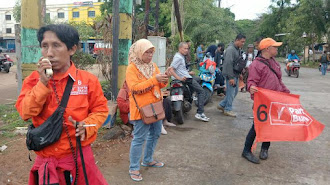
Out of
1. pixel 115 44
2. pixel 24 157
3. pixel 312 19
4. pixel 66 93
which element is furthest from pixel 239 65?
pixel 312 19

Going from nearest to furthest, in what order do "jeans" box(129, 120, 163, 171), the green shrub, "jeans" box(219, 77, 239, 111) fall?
1. "jeans" box(129, 120, 163, 171)
2. "jeans" box(219, 77, 239, 111)
3. the green shrub

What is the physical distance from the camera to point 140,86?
3.29 m

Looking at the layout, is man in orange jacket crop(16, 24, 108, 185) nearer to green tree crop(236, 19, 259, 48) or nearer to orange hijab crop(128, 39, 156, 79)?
orange hijab crop(128, 39, 156, 79)

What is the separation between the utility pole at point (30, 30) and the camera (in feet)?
16.1

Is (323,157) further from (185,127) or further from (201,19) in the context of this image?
(201,19)

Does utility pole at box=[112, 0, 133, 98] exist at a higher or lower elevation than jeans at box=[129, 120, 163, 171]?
higher

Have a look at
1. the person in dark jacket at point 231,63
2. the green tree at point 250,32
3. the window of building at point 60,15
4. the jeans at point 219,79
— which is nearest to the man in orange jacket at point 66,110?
the person in dark jacket at point 231,63

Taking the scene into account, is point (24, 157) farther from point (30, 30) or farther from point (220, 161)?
point (220, 161)

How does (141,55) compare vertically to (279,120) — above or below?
above

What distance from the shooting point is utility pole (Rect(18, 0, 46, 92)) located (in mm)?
4918

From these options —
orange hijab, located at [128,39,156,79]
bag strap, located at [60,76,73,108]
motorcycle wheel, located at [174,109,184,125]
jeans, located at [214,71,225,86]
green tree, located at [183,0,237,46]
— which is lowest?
motorcycle wheel, located at [174,109,184,125]

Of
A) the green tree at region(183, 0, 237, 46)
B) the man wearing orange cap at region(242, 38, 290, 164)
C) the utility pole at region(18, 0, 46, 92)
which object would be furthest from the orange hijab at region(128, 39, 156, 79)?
the green tree at region(183, 0, 237, 46)

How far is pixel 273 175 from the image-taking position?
3783mm

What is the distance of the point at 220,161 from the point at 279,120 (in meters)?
1.04
